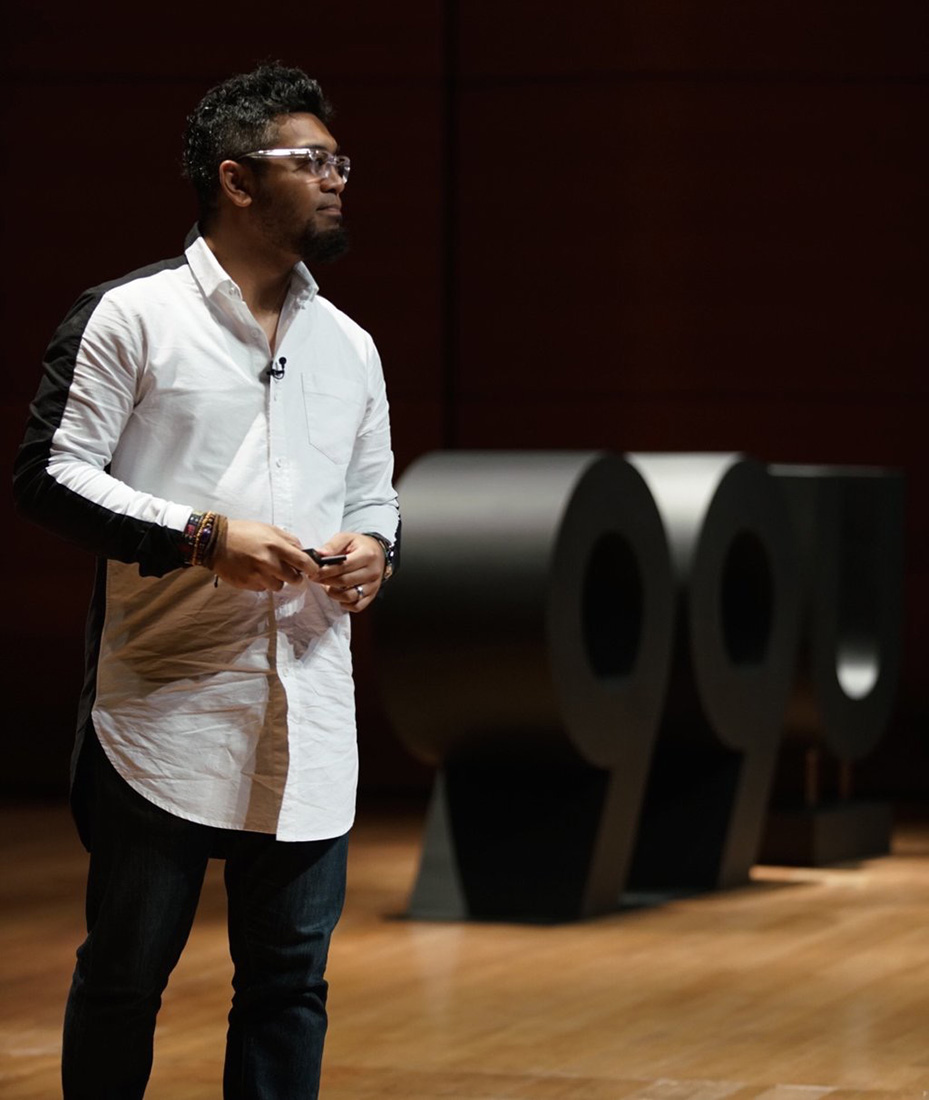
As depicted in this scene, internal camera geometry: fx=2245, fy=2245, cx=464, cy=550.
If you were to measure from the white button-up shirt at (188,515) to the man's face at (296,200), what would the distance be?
0.09m

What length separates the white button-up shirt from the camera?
2.77m

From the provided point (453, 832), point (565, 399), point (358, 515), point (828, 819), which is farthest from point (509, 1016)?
point (565, 399)

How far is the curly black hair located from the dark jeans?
769 mm

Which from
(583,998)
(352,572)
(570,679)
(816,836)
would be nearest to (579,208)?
(816,836)

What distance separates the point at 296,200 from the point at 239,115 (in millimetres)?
137

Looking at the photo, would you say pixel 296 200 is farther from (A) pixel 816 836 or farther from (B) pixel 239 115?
(A) pixel 816 836

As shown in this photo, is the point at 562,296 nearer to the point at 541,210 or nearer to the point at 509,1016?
the point at 541,210

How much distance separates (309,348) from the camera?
9.67 ft

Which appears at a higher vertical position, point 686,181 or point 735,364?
point 686,181

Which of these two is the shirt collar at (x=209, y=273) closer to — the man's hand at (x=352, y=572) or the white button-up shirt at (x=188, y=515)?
the white button-up shirt at (x=188, y=515)

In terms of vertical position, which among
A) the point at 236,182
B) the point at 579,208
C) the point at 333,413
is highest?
the point at 579,208

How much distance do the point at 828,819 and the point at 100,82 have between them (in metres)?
4.39

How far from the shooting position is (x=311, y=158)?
289cm

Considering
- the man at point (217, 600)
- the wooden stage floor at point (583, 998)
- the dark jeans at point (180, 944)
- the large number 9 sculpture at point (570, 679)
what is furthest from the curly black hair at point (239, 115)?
the large number 9 sculpture at point (570, 679)
